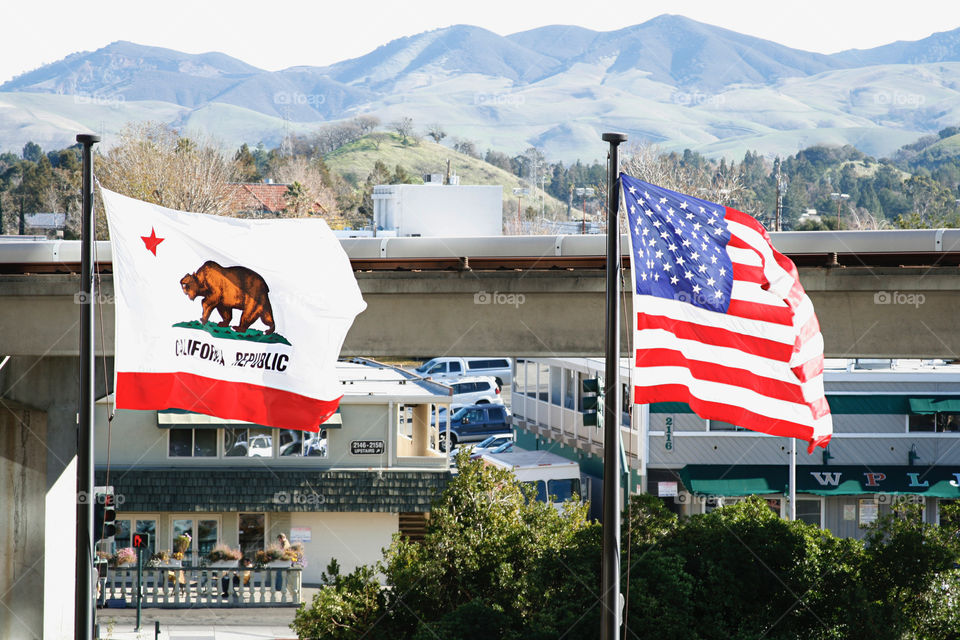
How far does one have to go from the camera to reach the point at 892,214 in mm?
135875

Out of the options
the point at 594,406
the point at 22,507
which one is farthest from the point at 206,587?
the point at 594,406

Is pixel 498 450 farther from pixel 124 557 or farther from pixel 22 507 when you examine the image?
pixel 22 507

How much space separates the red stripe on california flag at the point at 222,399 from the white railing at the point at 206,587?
19.0 m

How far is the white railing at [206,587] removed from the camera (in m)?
27.1

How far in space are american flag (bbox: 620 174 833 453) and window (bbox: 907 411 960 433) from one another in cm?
2719

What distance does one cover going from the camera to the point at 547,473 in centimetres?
3491

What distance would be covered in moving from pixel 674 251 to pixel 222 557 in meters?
21.6

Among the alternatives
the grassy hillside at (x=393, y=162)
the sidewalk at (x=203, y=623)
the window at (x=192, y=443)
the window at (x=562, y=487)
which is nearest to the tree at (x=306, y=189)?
the grassy hillside at (x=393, y=162)

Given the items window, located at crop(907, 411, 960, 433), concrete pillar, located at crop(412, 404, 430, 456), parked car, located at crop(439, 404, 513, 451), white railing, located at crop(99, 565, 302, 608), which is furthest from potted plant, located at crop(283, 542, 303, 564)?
window, located at crop(907, 411, 960, 433)

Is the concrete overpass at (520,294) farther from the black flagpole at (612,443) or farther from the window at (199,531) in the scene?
the window at (199,531)

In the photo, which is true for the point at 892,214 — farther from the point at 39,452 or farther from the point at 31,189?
the point at 39,452

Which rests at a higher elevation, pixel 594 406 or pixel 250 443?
pixel 594 406

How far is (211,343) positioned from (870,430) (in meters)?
28.7

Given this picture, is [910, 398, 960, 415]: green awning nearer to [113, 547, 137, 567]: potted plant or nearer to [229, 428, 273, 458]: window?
[229, 428, 273, 458]: window
